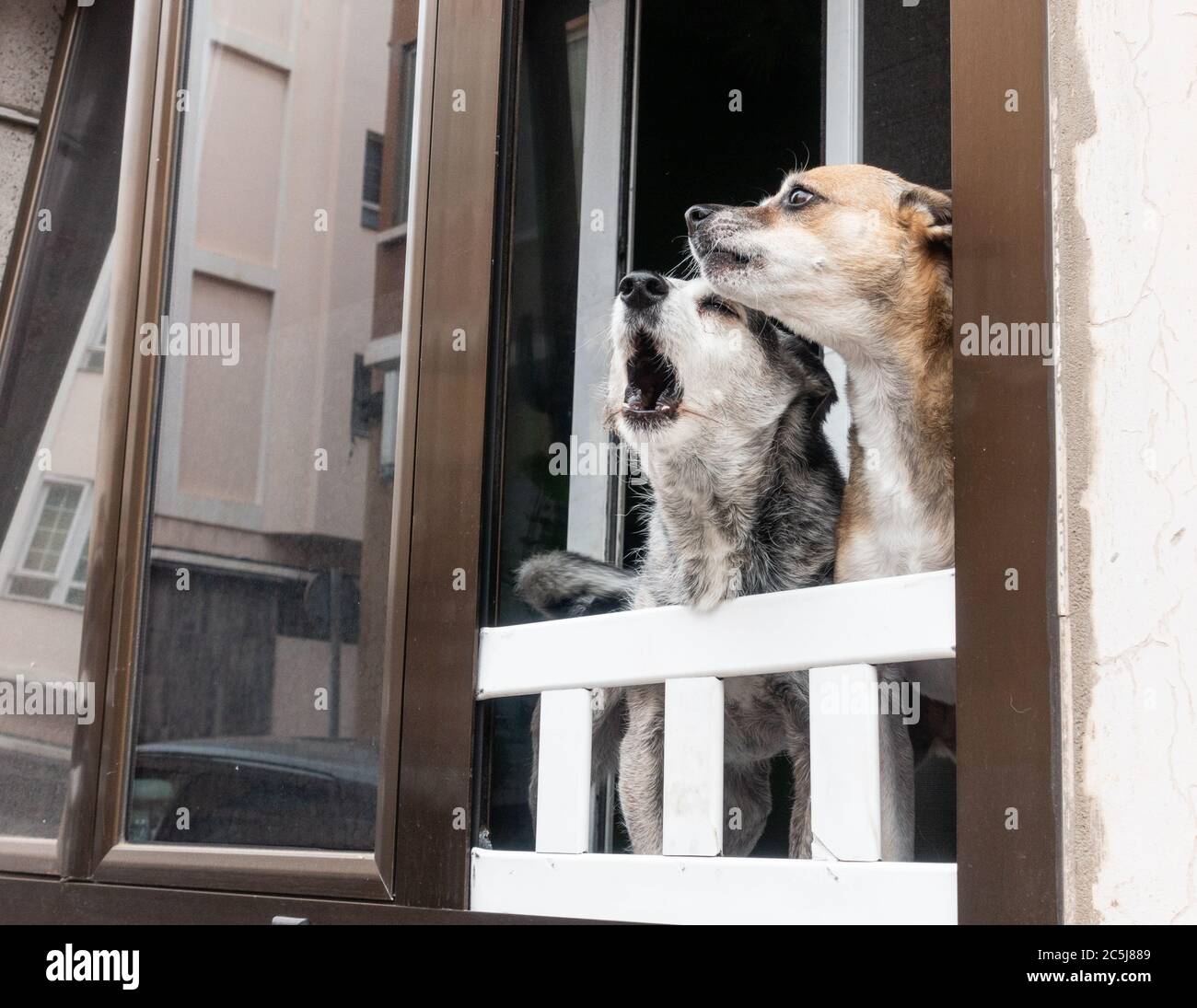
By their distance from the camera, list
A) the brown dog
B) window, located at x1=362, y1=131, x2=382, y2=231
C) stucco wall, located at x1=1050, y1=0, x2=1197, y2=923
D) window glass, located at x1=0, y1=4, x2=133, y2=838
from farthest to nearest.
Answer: window glass, located at x1=0, y1=4, x2=133, y2=838 < window, located at x1=362, y1=131, x2=382, y2=231 < the brown dog < stucco wall, located at x1=1050, y1=0, x2=1197, y2=923

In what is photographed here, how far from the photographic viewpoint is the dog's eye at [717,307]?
267 centimetres

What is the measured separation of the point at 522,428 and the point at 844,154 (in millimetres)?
1204

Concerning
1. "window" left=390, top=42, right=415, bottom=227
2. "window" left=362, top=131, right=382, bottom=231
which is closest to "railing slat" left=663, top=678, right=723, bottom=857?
"window" left=390, top=42, right=415, bottom=227

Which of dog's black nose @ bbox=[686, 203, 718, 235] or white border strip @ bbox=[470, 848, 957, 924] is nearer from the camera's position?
white border strip @ bbox=[470, 848, 957, 924]

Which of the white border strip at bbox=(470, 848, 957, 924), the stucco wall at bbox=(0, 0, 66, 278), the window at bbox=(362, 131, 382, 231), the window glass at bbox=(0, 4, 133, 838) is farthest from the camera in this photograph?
the stucco wall at bbox=(0, 0, 66, 278)

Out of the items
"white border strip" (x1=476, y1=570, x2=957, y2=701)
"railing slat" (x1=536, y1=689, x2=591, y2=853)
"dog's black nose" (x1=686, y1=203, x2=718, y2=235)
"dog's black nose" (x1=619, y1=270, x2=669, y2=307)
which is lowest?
"railing slat" (x1=536, y1=689, x2=591, y2=853)

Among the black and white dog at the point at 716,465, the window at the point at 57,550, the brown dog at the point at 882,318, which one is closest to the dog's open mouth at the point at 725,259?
the brown dog at the point at 882,318

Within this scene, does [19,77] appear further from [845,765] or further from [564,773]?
[845,765]

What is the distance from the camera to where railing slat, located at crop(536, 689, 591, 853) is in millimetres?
2350

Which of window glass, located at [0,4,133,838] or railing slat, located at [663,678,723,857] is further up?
window glass, located at [0,4,133,838]

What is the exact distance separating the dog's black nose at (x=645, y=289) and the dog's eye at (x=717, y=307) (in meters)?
0.08

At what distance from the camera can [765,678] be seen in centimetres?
258

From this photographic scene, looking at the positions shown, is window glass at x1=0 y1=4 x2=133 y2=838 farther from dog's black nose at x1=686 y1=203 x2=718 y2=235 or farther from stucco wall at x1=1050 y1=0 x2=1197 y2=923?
stucco wall at x1=1050 y1=0 x2=1197 y2=923

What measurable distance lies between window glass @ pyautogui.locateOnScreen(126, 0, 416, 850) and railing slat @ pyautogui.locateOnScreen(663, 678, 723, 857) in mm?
741
